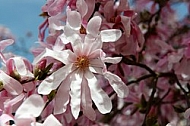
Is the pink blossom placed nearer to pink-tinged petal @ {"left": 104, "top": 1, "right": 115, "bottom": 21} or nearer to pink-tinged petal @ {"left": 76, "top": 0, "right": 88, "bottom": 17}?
pink-tinged petal @ {"left": 76, "top": 0, "right": 88, "bottom": 17}

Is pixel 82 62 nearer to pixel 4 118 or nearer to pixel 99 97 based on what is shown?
pixel 99 97

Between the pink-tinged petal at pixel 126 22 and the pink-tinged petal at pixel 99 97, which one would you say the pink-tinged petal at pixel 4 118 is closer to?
the pink-tinged petal at pixel 99 97

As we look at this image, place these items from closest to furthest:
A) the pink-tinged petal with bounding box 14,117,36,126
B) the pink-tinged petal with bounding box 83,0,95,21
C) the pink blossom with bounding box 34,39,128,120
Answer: the pink-tinged petal with bounding box 14,117,36,126
the pink blossom with bounding box 34,39,128,120
the pink-tinged petal with bounding box 83,0,95,21

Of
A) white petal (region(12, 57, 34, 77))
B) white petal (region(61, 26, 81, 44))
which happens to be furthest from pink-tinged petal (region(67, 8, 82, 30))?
white petal (region(12, 57, 34, 77))

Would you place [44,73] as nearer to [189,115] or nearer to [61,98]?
[61,98]

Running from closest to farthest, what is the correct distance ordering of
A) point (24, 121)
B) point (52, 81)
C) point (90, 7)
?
point (24, 121) → point (52, 81) → point (90, 7)

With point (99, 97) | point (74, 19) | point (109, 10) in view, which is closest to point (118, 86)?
point (99, 97)

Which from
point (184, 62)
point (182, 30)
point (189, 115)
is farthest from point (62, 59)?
point (182, 30)
